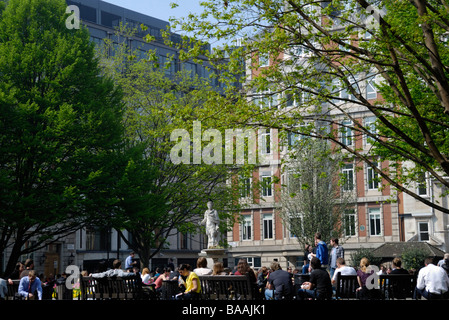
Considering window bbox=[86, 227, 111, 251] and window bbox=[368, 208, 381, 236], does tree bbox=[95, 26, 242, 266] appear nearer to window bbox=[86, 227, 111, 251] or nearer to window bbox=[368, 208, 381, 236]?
window bbox=[368, 208, 381, 236]

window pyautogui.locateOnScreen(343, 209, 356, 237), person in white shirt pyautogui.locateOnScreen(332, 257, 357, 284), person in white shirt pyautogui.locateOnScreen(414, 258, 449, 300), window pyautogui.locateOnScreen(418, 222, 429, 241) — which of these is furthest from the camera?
window pyautogui.locateOnScreen(343, 209, 356, 237)

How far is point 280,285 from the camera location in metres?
15.9

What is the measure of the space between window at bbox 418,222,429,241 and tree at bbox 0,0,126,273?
27327 mm

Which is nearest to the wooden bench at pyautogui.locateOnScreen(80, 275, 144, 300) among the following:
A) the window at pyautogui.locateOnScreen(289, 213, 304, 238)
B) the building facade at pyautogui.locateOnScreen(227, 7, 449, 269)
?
the building facade at pyautogui.locateOnScreen(227, 7, 449, 269)

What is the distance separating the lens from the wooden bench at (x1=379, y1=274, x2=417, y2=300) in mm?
16875

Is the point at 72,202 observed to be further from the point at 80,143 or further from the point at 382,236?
the point at 382,236

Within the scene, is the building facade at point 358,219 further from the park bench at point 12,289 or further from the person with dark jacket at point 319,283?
the person with dark jacket at point 319,283

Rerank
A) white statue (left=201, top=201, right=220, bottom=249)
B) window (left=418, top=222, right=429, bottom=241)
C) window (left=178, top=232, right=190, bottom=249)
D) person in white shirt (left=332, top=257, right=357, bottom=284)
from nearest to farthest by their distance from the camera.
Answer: person in white shirt (left=332, top=257, right=357, bottom=284), white statue (left=201, top=201, right=220, bottom=249), window (left=418, top=222, right=429, bottom=241), window (left=178, top=232, right=190, bottom=249)

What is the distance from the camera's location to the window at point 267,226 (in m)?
57.2

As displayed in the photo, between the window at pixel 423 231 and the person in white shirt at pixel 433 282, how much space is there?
118 feet

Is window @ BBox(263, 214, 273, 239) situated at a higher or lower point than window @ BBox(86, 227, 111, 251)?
higher

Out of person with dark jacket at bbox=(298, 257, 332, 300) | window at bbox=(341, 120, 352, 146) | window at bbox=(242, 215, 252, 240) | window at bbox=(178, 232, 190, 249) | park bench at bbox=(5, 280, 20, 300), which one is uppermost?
window at bbox=(341, 120, 352, 146)

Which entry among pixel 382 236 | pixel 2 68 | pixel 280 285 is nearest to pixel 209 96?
pixel 280 285

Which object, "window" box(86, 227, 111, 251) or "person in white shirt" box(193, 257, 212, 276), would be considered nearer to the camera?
"person in white shirt" box(193, 257, 212, 276)
